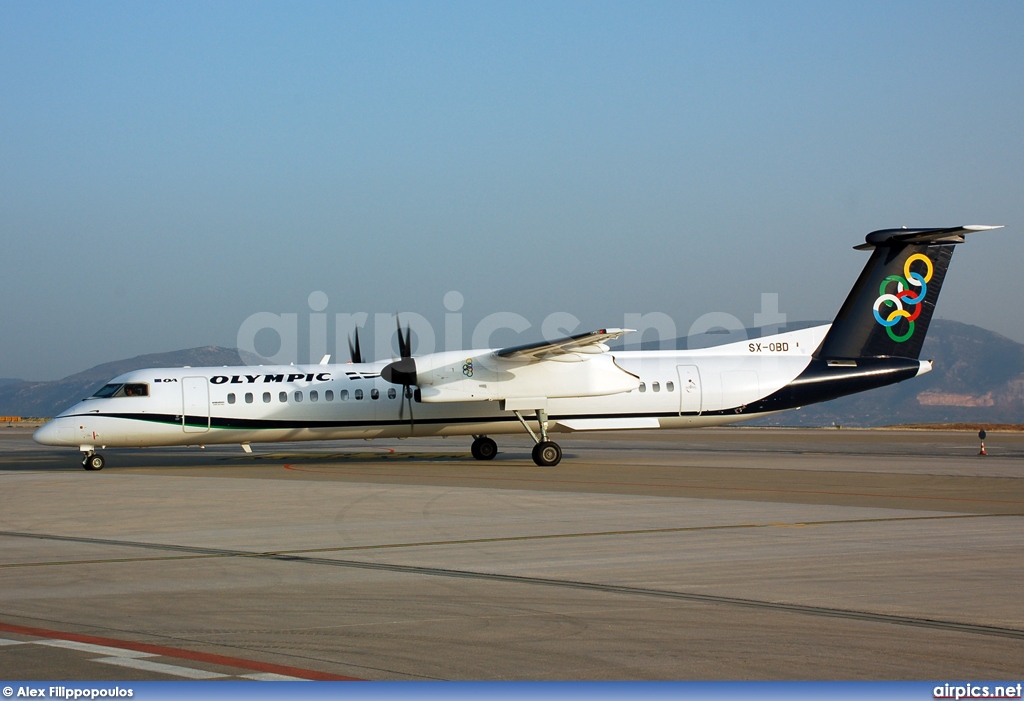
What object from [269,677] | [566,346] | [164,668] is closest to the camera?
[269,677]

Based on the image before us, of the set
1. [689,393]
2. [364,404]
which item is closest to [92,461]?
[364,404]

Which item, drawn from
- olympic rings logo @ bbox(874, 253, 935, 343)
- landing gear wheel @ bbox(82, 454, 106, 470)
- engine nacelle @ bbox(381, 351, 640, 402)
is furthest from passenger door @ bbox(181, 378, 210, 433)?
olympic rings logo @ bbox(874, 253, 935, 343)

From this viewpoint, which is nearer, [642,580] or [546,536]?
[642,580]

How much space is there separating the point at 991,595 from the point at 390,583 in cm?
535

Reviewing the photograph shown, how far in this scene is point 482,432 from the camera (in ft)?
94.5

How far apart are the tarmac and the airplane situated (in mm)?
5067

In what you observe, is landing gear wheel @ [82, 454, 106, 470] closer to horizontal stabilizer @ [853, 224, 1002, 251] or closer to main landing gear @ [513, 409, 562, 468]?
main landing gear @ [513, 409, 562, 468]

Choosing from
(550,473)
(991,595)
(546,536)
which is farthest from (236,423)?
(991,595)

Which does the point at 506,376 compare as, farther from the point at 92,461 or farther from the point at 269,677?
the point at 269,677

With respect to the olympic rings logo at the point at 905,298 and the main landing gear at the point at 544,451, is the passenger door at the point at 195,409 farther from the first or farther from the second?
the olympic rings logo at the point at 905,298

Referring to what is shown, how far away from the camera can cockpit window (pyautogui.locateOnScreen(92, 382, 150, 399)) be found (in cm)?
2708

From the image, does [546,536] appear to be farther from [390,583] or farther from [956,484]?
[956,484]

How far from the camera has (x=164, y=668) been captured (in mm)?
6422

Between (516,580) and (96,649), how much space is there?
415 cm
